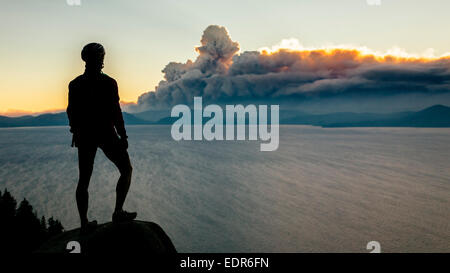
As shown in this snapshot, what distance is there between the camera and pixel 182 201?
62.8m

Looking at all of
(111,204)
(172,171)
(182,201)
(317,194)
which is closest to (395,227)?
(317,194)

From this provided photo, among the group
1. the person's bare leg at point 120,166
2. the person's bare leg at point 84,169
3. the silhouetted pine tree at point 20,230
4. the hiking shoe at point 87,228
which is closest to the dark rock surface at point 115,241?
the hiking shoe at point 87,228

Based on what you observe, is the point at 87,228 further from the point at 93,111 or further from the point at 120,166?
the point at 93,111

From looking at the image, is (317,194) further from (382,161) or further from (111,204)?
(382,161)

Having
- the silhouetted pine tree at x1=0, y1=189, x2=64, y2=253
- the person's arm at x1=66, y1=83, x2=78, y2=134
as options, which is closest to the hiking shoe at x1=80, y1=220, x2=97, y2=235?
the person's arm at x1=66, y1=83, x2=78, y2=134

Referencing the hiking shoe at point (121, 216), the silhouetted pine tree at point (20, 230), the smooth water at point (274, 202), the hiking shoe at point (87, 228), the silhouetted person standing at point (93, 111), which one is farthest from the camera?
the smooth water at point (274, 202)

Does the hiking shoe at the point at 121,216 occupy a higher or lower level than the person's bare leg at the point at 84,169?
lower

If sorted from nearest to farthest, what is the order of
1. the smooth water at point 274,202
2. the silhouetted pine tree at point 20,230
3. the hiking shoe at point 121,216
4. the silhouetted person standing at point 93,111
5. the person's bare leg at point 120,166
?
the silhouetted person standing at point 93,111, the person's bare leg at point 120,166, the hiking shoe at point 121,216, the silhouetted pine tree at point 20,230, the smooth water at point 274,202

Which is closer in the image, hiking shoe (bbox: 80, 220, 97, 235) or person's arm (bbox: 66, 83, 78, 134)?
person's arm (bbox: 66, 83, 78, 134)

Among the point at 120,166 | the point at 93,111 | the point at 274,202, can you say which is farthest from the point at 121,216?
the point at 274,202

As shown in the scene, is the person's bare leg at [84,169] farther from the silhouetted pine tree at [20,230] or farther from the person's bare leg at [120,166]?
the silhouetted pine tree at [20,230]

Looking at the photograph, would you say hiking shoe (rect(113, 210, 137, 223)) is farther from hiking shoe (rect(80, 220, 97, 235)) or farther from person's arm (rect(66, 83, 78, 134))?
person's arm (rect(66, 83, 78, 134))

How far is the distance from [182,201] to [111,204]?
14.6 meters
